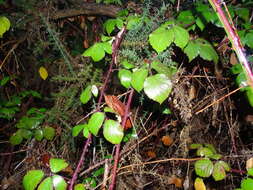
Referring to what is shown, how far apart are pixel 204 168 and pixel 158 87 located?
56cm

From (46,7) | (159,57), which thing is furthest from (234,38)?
(46,7)

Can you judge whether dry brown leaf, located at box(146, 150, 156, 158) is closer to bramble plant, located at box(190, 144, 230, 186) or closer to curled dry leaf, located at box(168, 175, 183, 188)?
curled dry leaf, located at box(168, 175, 183, 188)

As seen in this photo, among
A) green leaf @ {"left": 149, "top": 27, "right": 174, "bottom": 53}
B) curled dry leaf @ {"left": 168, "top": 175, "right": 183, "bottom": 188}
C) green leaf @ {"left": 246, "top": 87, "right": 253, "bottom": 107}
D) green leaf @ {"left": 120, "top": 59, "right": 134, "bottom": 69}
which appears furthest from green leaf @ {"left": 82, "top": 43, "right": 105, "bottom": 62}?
curled dry leaf @ {"left": 168, "top": 175, "right": 183, "bottom": 188}

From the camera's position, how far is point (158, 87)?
732mm

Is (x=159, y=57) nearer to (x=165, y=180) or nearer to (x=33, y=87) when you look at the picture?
(x=165, y=180)

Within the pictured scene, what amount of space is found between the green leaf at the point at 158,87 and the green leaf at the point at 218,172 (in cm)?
54

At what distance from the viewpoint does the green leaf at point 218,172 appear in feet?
3.34

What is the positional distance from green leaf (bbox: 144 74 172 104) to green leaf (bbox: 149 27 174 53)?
0.12 m

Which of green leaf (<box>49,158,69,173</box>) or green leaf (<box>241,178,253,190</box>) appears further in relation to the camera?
green leaf (<box>241,178,253,190</box>)

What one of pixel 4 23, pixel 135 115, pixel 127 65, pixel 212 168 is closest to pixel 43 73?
pixel 4 23

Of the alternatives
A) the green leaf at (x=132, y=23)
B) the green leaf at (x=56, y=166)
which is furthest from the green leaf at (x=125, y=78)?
the green leaf at (x=56, y=166)

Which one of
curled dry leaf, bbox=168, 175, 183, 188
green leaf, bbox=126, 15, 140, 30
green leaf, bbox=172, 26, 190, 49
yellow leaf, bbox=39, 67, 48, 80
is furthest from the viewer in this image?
yellow leaf, bbox=39, 67, 48, 80

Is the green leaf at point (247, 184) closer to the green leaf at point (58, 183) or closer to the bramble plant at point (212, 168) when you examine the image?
the bramble plant at point (212, 168)

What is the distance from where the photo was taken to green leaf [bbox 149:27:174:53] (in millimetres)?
809
